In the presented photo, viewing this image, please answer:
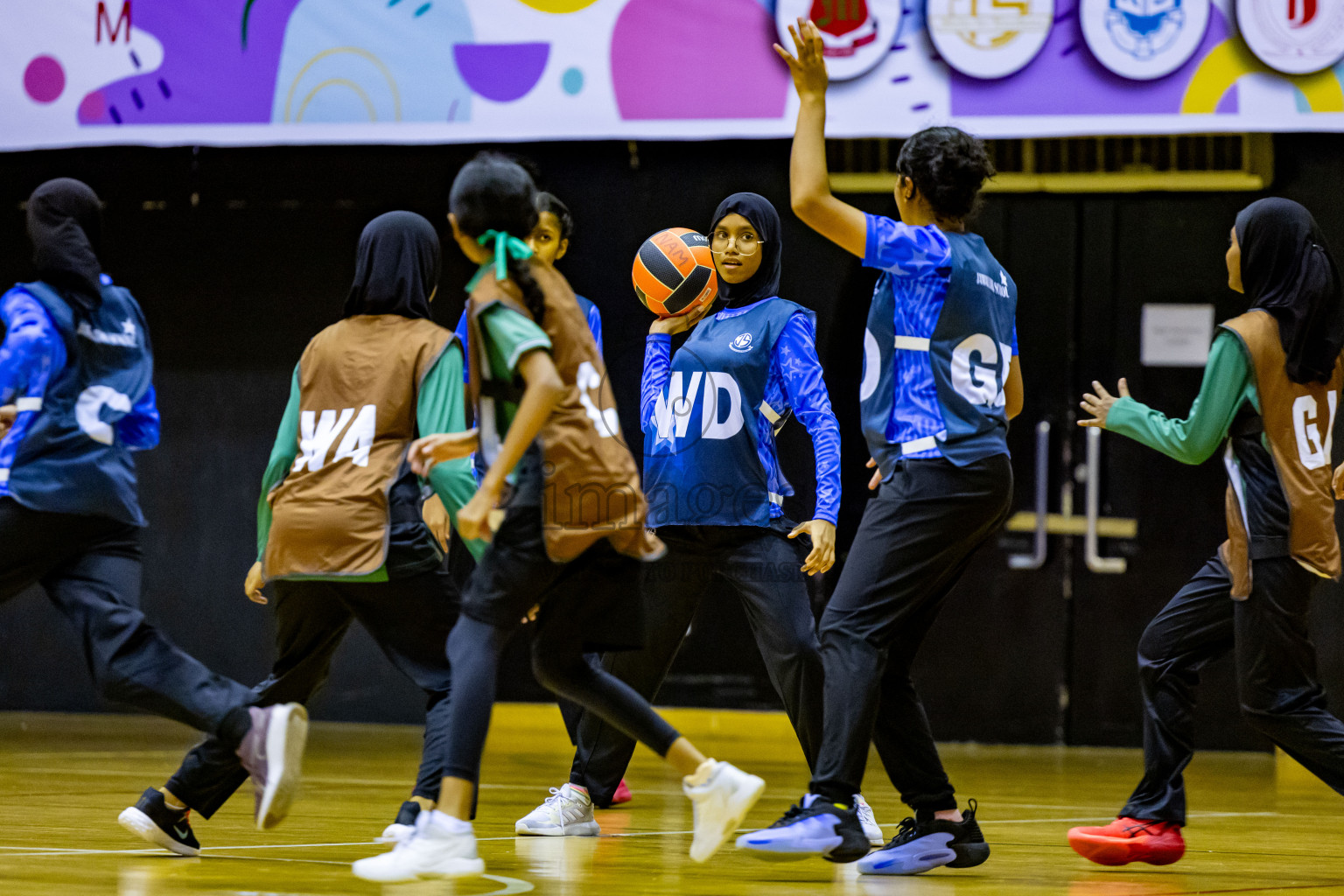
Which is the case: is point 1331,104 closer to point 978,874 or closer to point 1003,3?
point 1003,3

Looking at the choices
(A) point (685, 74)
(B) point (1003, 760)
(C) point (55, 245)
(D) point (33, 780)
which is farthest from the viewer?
(B) point (1003, 760)

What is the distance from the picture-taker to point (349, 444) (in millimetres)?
3750

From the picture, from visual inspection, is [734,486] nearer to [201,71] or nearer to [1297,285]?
[1297,285]

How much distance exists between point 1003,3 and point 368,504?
3.92m

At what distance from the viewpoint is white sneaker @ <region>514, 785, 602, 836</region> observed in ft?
14.4

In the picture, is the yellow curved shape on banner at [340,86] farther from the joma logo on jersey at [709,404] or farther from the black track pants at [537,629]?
the black track pants at [537,629]

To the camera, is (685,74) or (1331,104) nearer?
(1331,104)

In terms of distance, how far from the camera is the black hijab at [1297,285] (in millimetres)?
3891

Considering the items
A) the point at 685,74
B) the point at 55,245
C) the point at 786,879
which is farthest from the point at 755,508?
the point at 685,74

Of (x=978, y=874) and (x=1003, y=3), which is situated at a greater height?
(x=1003, y=3)

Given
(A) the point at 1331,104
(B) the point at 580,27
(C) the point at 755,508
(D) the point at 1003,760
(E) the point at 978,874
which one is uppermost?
(B) the point at 580,27

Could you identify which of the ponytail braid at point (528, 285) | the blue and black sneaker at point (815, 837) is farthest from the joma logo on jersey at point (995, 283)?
the blue and black sneaker at point (815, 837)

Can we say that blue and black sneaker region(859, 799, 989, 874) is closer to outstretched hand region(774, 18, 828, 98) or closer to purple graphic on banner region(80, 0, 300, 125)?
outstretched hand region(774, 18, 828, 98)

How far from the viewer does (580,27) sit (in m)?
6.43
